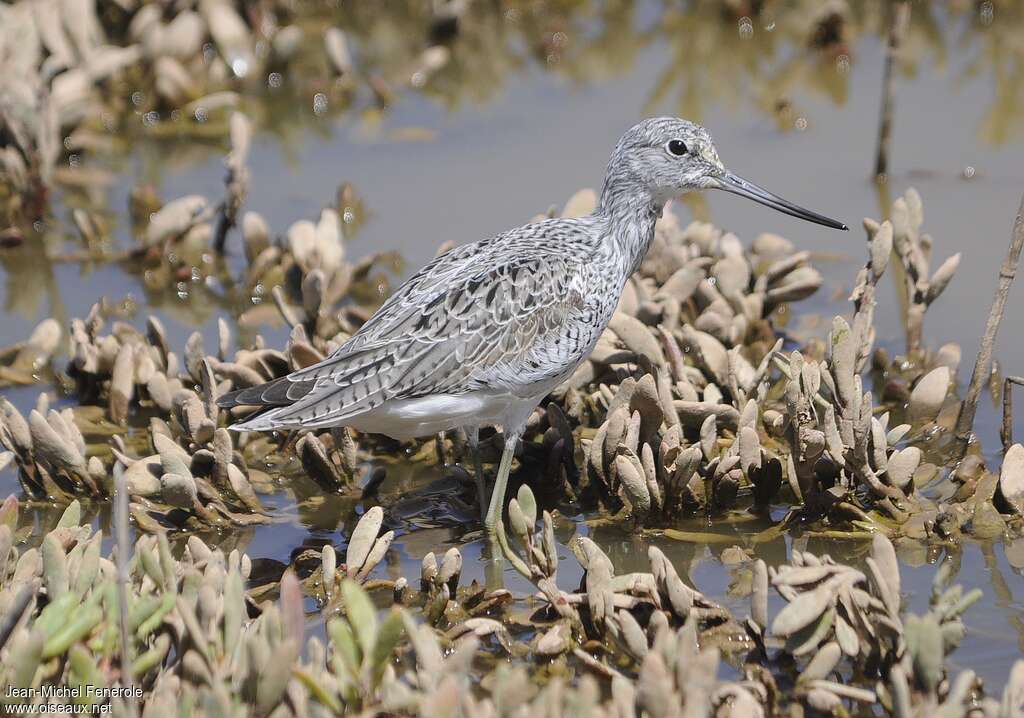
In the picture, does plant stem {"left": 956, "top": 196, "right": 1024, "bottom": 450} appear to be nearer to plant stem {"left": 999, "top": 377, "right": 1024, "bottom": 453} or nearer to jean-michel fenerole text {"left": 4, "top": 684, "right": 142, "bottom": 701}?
plant stem {"left": 999, "top": 377, "right": 1024, "bottom": 453}

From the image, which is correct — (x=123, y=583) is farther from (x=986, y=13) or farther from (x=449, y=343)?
(x=986, y=13)

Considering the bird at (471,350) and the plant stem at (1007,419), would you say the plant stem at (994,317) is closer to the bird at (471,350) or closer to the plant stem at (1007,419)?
the plant stem at (1007,419)

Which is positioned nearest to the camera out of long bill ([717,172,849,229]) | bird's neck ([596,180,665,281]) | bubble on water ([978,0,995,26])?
bird's neck ([596,180,665,281])

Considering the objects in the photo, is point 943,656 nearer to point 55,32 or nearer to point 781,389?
point 781,389

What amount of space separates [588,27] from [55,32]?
3.94 metres

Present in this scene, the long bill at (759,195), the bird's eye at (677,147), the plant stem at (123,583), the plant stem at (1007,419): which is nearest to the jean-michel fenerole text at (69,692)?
the plant stem at (123,583)

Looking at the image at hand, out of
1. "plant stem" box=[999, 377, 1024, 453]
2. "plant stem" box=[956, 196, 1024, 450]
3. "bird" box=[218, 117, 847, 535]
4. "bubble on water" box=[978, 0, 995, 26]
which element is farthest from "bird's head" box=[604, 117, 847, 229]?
"bubble on water" box=[978, 0, 995, 26]

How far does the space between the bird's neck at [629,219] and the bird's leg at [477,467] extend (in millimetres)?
935

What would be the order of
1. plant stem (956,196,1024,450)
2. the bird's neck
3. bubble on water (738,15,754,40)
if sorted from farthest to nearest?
bubble on water (738,15,754,40), the bird's neck, plant stem (956,196,1024,450)

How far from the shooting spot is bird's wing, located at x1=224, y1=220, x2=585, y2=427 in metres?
5.40

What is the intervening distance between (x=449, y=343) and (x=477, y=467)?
0.60 m

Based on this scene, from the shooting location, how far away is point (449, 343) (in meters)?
5.47

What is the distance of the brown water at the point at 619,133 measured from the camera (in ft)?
25.4

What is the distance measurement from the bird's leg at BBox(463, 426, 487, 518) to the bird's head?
1217 mm
